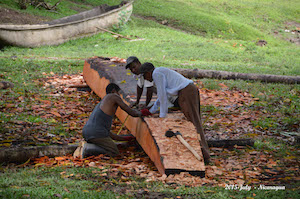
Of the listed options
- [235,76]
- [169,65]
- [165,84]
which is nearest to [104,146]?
[165,84]

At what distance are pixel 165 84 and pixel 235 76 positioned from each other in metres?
6.38

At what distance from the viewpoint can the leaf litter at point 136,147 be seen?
507 centimetres

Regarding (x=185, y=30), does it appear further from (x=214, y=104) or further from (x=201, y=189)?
(x=201, y=189)

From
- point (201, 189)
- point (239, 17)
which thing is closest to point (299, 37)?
point (239, 17)

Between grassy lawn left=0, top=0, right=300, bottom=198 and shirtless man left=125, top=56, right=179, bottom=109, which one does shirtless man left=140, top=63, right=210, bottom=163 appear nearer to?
shirtless man left=125, top=56, right=179, bottom=109

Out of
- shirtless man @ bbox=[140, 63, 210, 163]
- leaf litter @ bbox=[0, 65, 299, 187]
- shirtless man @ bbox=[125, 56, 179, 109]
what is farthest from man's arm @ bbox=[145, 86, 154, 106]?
leaf litter @ bbox=[0, 65, 299, 187]

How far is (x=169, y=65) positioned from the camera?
13.1m

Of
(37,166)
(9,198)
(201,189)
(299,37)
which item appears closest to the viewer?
(9,198)

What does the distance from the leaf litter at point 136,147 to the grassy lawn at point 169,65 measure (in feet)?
0.21

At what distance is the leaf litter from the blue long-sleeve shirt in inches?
38.6

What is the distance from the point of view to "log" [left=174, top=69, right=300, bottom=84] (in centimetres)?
1144

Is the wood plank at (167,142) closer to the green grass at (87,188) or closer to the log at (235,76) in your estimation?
the green grass at (87,188)

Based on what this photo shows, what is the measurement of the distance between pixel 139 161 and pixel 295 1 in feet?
108

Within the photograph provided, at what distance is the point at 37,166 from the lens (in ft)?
17.9
